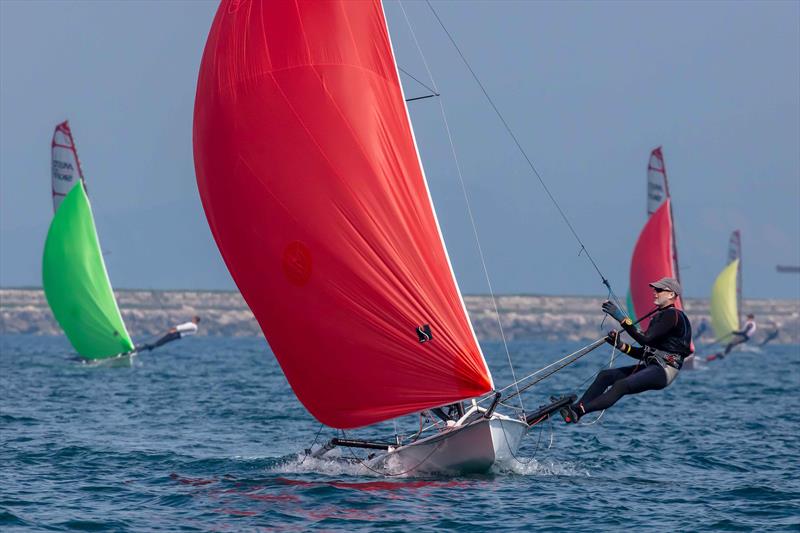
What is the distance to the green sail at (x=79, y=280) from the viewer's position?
42.5 m

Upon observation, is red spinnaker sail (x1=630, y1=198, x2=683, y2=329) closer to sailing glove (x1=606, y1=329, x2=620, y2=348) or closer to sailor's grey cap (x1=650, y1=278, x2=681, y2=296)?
sailor's grey cap (x1=650, y1=278, x2=681, y2=296)

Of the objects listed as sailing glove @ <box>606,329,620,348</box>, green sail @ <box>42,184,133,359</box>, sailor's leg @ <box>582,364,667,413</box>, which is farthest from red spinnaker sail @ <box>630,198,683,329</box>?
sailing glove @ <box>606,329,620,348</box>

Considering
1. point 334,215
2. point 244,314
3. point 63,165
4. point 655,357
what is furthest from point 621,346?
point 244,314

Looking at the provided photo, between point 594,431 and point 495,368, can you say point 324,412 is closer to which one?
point 594,431

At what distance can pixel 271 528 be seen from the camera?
1377 centimetres

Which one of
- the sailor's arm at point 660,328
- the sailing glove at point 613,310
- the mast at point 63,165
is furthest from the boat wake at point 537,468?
the mast at point 63,165

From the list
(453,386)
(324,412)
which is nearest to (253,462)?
(324,412)

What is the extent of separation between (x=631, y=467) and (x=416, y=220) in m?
5.61

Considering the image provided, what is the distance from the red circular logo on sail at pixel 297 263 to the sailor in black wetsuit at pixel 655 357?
150 inches

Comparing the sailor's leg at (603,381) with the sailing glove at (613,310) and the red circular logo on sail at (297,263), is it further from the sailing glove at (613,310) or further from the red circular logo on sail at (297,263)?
the red circular logo on sail at (297,263)

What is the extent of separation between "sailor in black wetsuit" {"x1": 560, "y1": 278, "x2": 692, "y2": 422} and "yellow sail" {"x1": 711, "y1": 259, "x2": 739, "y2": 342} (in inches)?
2063

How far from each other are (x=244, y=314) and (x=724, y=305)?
7179cm

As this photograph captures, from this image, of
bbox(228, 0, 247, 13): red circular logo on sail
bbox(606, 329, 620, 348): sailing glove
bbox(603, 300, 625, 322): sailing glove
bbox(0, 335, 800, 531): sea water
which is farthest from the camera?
bbox(228, 0, 247, 13): red circular logo on sail

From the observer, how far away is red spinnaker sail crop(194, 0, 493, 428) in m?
16.5
